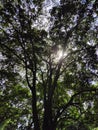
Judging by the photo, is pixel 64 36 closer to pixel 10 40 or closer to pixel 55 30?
pixel 55 30

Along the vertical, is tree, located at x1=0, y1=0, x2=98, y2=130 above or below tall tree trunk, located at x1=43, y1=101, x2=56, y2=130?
above

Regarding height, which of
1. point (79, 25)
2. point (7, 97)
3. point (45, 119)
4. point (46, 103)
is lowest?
point (45, 119)

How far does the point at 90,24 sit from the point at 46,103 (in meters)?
7.70

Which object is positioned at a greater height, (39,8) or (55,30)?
(39,8)

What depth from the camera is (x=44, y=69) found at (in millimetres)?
21219

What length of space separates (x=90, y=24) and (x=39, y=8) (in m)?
4.49

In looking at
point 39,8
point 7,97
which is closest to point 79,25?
point 39,8

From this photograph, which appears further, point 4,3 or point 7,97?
point 7,97

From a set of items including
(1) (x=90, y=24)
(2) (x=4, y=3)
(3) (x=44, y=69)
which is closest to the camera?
(2) (x=4, y=3)

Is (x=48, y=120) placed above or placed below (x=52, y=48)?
below

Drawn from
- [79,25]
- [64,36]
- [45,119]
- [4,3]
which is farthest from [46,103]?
[4,3]

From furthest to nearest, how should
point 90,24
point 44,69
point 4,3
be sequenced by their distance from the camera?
1. point 44,69
2. point 90,24
3. point 4,3

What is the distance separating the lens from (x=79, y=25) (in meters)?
18.3

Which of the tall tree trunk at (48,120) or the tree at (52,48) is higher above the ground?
the tree at (52,48)
